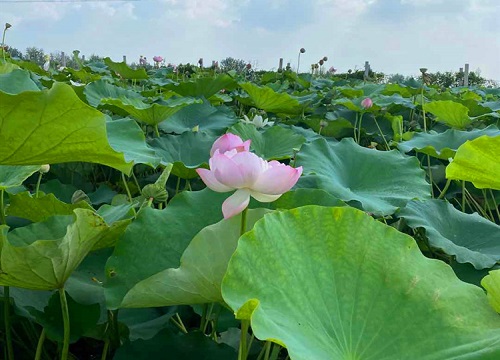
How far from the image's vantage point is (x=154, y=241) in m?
0.76

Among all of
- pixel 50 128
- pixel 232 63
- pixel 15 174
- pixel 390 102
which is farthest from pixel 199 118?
pixel 232 63

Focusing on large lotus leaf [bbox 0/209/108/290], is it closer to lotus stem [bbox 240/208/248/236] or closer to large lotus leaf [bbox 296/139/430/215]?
lotus stem [bbox 240/208/248/236]

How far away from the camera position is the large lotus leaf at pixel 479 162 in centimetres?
87

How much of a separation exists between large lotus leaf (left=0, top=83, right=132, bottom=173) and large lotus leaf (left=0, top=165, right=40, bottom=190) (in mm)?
198

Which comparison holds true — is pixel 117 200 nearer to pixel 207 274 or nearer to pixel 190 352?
pixel 190 352

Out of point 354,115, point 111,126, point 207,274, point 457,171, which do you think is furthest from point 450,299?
point 354,115

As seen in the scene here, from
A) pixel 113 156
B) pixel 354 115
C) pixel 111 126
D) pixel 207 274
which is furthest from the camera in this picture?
pixel 354 115

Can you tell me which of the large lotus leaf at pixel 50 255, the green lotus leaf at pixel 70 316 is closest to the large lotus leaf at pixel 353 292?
the large lotus leaf at pixel 50 255

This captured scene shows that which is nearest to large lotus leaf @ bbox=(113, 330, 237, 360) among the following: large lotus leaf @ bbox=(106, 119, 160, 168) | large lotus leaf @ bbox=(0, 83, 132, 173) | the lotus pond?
→ the lotus pond

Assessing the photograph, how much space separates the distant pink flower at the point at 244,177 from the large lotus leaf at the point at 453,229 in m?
0.51

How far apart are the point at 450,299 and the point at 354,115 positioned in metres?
2.11

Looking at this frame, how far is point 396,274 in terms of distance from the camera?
655mm

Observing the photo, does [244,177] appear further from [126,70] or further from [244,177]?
[126,70]

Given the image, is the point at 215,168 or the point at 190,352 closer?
the point at 215,168
